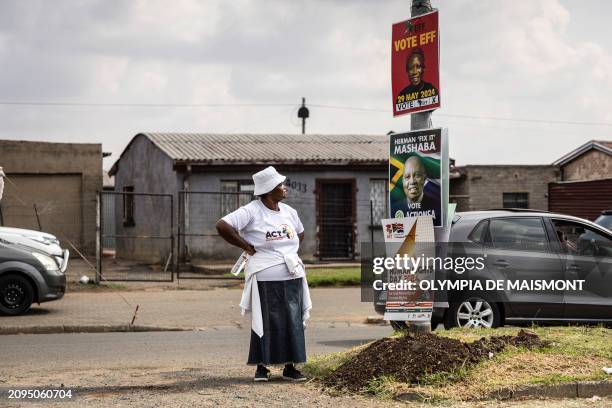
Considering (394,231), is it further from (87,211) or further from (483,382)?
(87,211)

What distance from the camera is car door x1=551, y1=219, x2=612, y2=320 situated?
12.2 metres

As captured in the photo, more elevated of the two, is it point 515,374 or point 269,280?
point 269,280

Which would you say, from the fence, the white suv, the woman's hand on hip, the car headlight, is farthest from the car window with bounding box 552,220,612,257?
the fence

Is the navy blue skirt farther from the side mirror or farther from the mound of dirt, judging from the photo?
the side mirror

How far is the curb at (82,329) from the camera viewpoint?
13828 millimetres

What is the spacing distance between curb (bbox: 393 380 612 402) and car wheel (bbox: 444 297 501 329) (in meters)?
4.06

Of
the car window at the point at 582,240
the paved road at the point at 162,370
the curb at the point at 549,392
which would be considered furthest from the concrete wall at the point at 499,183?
the curb at the point at 549,392

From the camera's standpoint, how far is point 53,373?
9484 mm

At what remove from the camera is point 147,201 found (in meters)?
30.0

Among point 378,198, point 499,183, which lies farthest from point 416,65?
point 499,183

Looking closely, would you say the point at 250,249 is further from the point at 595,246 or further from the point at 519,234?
the point at 595,246

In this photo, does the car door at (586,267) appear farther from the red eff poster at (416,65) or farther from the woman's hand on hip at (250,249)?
the woman's hand on hip at (250,249)

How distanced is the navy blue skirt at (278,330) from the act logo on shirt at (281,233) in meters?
0.40

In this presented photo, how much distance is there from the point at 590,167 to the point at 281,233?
97.3ft
